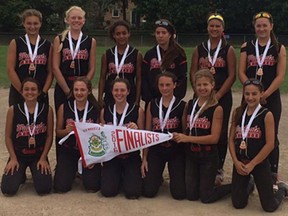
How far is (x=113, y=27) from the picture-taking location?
19.3 feet

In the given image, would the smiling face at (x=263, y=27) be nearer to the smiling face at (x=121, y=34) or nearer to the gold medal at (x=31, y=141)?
the smiling face at (x=121, y=34)

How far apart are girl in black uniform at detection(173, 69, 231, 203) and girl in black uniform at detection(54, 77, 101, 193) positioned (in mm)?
1075

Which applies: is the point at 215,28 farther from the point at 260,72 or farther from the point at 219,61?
the point at 260,72

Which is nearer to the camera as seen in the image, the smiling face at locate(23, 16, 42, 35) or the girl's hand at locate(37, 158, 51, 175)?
the girl's hand at locate(37, 158, 51, 175)

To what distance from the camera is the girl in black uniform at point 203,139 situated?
17.0 ft

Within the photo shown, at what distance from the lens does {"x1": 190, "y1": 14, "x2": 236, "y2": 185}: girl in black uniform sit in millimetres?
5633

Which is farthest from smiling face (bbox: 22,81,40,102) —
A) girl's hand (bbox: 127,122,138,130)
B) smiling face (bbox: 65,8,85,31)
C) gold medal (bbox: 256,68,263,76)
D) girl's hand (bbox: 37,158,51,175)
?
gold medal (bbox: 256,68,263,76)

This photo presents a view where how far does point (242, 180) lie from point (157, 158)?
1033mm

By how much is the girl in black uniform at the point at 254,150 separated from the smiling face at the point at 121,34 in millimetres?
1663

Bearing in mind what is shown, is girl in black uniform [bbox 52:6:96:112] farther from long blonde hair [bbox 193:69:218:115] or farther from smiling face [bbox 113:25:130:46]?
long blonde hair [bbox 193:69:218:115]

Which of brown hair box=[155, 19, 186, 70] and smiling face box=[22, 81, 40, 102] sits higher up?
brown hair box=[155, 19, 186, 70]

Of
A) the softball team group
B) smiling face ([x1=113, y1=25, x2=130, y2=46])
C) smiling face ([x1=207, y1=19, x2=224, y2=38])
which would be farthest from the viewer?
smiling face ([x1=113, y1=25, x2=130, y2=46])

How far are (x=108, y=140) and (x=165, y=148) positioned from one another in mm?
669

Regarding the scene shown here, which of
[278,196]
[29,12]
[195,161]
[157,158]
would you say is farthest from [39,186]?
[278,196]
